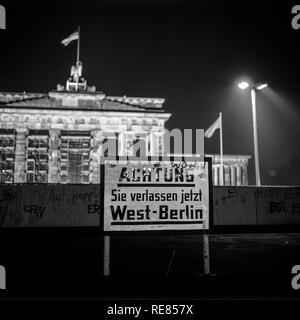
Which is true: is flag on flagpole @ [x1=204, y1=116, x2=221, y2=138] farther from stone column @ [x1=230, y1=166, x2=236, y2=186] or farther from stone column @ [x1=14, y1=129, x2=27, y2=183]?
stone column @ [x1=14, y1=129, x2=27, y2=183]

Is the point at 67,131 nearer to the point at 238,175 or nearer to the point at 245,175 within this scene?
the point at 238,175

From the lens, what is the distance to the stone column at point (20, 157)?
4622 centimetres

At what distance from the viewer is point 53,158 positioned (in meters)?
47.2

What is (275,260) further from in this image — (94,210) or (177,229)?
(94,210)

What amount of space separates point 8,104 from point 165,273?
44521 millimetres

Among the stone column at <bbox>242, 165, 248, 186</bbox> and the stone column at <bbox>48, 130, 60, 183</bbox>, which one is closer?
the stone column at <bbox>48, 130, 60, 183</bbox>

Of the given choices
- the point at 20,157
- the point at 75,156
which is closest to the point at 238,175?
the point at 75,156

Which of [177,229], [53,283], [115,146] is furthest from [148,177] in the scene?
[115,146]

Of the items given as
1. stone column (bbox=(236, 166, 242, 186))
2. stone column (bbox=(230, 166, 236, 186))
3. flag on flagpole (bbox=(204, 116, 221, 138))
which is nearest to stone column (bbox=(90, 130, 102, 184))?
flag on flagpole (bbox=(204, 116, 221, 138))

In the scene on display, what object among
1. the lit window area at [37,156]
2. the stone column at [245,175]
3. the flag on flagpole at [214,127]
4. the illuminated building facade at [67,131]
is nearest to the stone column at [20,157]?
the illuminated building facade at [67,131]

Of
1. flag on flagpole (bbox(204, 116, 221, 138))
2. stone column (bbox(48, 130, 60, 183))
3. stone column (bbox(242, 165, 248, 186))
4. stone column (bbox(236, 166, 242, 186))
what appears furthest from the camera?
stone column (bbox(242, 165, 248, 186))

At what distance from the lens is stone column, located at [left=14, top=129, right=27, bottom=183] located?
152ft

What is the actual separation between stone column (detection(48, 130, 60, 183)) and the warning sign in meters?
42.1

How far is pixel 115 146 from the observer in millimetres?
49656
